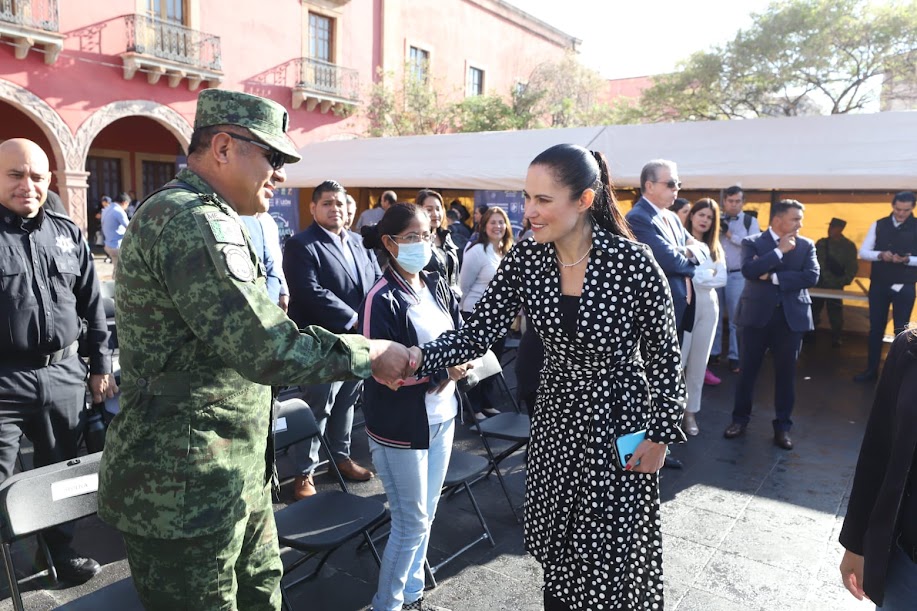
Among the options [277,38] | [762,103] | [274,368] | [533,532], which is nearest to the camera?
[274,368]

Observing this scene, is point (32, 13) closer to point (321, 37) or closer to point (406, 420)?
point (321, 37)

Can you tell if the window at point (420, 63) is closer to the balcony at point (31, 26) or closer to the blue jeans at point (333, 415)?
the balcony at point (31, 26)

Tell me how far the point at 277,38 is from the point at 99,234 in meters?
7.38

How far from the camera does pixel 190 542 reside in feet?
5.67

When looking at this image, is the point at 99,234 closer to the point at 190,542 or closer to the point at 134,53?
the point at 134,53

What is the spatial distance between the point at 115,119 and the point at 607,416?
17370mm

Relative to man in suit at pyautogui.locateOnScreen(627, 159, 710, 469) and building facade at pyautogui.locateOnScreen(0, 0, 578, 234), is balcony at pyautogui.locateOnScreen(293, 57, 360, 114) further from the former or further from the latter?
man in suit at pyautogui.locateOnScreen(627, 159, 710, 469)

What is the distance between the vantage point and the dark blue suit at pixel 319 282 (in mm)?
4180

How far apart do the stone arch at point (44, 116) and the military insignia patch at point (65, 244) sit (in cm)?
1375

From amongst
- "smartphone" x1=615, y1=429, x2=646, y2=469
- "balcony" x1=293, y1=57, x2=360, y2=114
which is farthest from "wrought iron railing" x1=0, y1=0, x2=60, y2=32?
"smartphone" x1=615, y1=429, x2=646, y2=469

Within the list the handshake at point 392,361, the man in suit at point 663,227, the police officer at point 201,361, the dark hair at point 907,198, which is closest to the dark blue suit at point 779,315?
the man in suit at point 663,227

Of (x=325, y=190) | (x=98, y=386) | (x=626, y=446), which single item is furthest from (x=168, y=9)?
(x=626, y=446)

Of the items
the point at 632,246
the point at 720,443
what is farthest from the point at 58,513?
the point at 720,443

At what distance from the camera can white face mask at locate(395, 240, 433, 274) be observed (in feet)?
9.01
